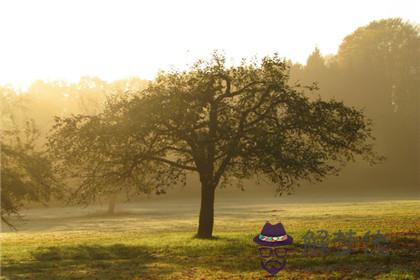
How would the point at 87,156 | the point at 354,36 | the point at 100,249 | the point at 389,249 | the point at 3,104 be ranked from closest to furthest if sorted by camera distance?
the point at 389,249
the point at 100,249
the point at 87,156
the point at 3,104
the point at 354,36

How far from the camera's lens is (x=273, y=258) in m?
19.1

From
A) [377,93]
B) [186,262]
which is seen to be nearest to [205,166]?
[186,262]

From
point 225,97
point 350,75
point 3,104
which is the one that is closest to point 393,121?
point 350,75

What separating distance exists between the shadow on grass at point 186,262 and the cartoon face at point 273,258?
0.96 ft

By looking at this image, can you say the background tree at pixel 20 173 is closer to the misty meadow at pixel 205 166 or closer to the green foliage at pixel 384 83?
the misty meadow at pixel 205 166

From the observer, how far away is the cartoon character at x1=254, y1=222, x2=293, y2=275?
18.6 metres

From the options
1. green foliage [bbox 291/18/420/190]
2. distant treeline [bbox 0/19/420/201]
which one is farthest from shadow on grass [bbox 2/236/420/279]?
green foliage [bbox 291/18/420/190]

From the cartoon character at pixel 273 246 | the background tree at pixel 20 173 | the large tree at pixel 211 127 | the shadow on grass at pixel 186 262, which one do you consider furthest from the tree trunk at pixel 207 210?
the background tree at pixel 20 173

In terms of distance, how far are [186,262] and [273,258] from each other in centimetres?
350

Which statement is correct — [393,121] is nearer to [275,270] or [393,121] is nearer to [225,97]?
[225,97]

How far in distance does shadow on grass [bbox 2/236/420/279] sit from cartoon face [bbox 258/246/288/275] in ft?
0.96

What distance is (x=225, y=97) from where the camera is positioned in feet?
94.7

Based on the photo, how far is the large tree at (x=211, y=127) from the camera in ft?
84.9

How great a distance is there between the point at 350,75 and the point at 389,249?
9882 centimetres
